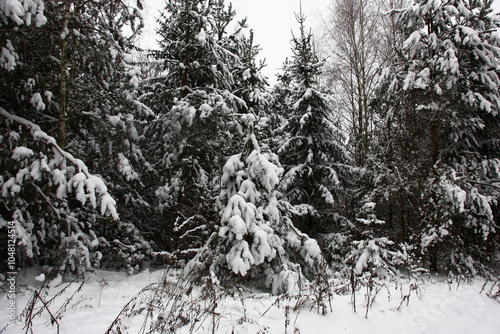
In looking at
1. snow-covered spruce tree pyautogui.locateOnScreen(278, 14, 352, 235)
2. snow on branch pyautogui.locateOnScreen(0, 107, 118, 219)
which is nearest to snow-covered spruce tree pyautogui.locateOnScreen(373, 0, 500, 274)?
snow-covered spruce tree pyautogui.locateOnScreen(278, 14, 352, 235)

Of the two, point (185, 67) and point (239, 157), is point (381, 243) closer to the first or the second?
point (239, 157)

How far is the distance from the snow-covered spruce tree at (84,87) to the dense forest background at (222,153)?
46 millimetres

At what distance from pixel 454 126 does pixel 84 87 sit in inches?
384

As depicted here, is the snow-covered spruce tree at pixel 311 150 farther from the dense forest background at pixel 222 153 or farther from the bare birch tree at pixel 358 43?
the bare birch tree at pixel 358 43

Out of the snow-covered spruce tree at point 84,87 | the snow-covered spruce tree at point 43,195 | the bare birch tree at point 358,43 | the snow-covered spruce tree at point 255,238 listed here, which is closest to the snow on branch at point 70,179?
the snow-covered spruce tree at point 43,195

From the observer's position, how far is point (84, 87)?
19.9 ft

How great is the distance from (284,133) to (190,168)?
5689mm

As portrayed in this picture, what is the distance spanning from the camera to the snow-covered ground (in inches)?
134

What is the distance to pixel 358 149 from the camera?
12.4 metres

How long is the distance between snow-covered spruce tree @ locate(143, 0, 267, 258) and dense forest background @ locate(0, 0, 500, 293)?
70mm

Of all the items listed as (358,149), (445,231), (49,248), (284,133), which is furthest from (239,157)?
(358,149)

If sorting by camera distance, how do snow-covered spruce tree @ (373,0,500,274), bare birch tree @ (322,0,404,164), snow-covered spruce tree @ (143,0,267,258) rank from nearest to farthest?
1. snow-covered spruce tree @ (373,0,500,274)
2. snow-covered spruce tree @ (143,0,267,258)
3. bare birch tree @ (322,0,404,164)

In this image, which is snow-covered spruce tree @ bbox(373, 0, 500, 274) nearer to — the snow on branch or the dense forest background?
the dense forest background

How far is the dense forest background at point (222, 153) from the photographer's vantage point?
5.16 metres
